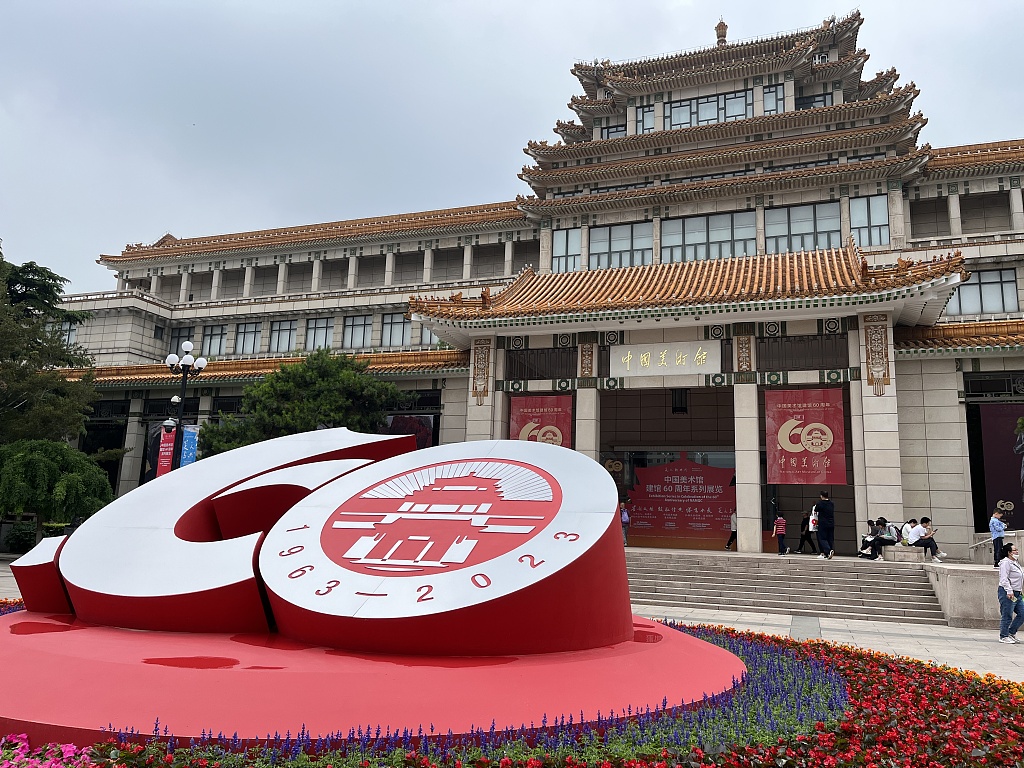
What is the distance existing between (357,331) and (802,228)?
1633cm

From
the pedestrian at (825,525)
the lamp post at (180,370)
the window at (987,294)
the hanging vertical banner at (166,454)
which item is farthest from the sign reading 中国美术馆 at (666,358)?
the hanging vertical banner at (166,454)

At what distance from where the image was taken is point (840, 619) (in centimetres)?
1235

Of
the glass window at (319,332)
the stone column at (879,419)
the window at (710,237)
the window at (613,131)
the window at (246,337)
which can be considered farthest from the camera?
the window at (246,337)

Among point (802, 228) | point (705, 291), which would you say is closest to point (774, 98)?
point (802, 228)

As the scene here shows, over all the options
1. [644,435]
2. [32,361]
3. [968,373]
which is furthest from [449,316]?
[968,373]

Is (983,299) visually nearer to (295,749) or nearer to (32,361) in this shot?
(295,749)

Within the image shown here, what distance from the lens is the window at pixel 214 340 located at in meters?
30.2

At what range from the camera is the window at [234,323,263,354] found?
29703 mm

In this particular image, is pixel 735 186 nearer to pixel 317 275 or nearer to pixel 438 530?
pixel 317 275

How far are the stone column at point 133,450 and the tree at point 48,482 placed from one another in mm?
6772

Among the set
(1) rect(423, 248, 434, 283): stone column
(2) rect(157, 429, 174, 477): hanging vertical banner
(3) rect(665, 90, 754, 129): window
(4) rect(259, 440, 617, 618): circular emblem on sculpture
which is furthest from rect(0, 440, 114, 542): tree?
(3) rect(665, 90, 754, 129): window

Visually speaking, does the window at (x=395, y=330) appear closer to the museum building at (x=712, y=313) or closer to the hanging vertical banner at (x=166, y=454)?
the museum building at (x=712, y=313)

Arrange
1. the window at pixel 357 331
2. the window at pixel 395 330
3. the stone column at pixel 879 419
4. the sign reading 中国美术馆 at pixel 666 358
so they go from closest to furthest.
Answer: the stone column at pixel 879 419
the sign reading 中国美术馆 at pixel 666 358
the window at pixel 395 330
the window at pixel 357 331

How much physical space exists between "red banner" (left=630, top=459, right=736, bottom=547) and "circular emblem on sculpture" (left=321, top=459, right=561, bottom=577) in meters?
15.2
